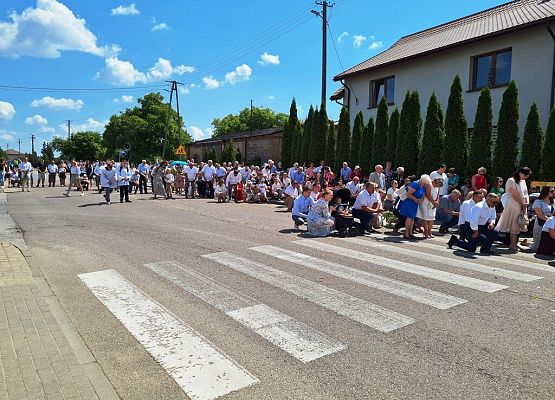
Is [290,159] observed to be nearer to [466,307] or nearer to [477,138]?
[477,138]

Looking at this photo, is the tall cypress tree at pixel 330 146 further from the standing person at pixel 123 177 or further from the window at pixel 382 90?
the standing person at pixel 123 177

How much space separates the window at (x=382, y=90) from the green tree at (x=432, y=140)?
5.42m

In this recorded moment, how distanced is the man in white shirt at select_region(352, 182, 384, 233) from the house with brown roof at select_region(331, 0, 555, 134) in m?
9.20

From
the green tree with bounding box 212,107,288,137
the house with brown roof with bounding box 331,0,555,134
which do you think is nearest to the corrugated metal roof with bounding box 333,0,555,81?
the house with brown roof with bounding box 331,0,555,134

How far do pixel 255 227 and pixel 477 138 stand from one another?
31.2 feet

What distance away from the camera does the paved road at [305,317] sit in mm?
3664

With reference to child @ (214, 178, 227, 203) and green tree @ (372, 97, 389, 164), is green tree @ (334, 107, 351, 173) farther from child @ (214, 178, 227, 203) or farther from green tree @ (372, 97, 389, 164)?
child @ (214, 178, 227, 203)

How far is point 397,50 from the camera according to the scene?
84.0ft

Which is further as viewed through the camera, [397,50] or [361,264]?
[397,50]

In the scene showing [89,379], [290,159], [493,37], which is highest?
[493,37]

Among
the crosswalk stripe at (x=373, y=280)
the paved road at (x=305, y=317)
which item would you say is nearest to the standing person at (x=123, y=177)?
the paved road at (x=305, y=317)

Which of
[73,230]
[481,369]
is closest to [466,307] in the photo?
[481,369]

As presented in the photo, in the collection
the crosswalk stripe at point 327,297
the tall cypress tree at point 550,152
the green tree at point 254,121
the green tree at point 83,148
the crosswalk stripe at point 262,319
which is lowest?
the crosswalk stripe at point 262,319

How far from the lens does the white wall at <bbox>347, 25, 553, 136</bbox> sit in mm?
16625
